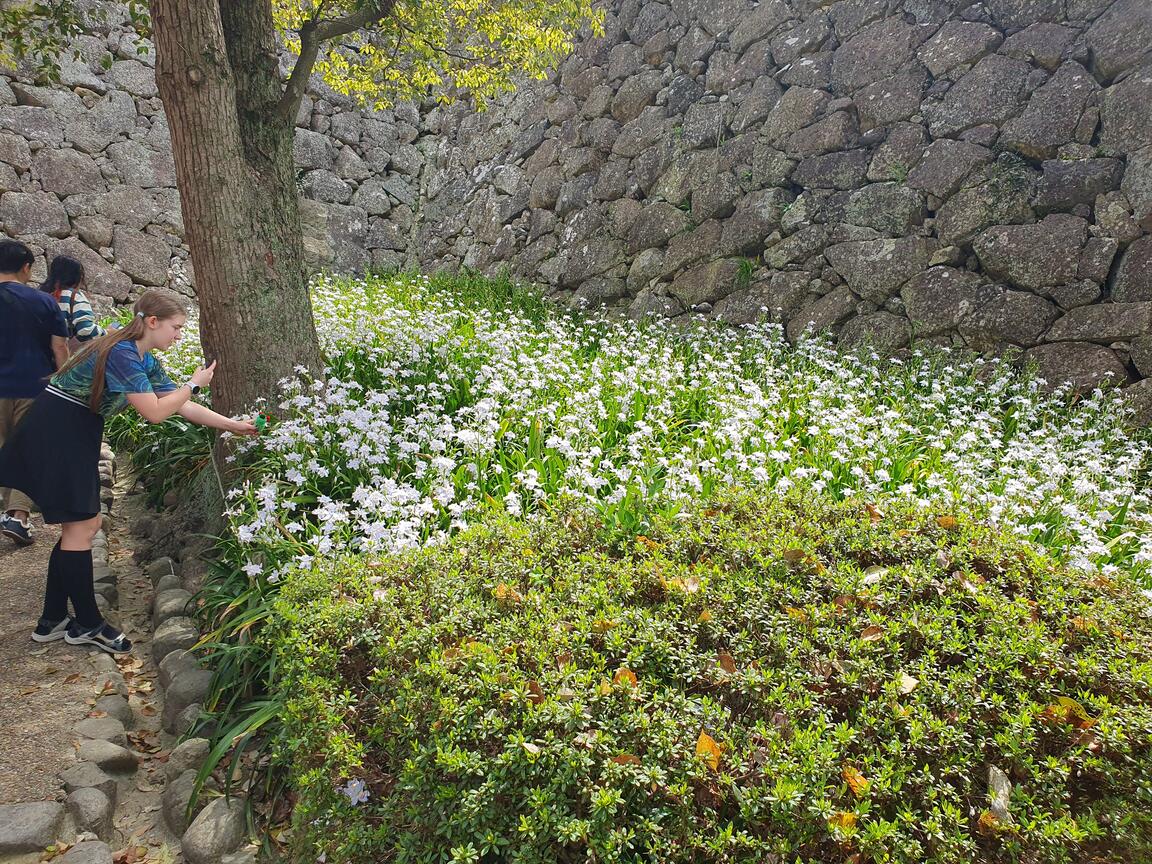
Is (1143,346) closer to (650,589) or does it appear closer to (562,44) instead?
(650,589)

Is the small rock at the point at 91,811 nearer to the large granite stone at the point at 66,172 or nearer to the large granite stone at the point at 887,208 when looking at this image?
the large granite stone at the point at 887,208

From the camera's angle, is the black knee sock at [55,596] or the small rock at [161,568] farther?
the small rock at [161,568]

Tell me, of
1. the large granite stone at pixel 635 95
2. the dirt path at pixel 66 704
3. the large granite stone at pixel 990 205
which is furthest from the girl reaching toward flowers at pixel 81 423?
the large granite stone at pixel 635 95

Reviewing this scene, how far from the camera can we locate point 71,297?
4395mm

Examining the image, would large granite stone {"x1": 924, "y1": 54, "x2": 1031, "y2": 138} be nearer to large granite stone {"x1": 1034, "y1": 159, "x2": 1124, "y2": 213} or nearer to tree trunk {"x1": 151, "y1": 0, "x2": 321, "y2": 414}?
large granite stone {"x1": 1034, "y1": 159, "x2": 1124, "y2": 213}

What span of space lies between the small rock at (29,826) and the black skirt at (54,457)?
133 centimetres

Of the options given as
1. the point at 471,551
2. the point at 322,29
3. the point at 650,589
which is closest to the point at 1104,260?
the point at 650,589

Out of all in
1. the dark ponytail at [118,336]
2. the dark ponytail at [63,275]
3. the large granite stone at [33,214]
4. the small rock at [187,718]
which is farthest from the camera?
the large granite stone at [33,214]

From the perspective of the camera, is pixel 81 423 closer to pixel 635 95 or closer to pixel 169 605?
pixel 169 605

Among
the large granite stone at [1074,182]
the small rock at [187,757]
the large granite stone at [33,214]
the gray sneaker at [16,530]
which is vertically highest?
the large granite stone at [1074,182]

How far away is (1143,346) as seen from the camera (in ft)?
15.7

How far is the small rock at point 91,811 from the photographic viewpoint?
2471 millimetres

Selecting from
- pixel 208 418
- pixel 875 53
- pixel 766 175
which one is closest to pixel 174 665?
pixel 208 418

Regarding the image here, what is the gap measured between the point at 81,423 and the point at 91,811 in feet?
5.56
